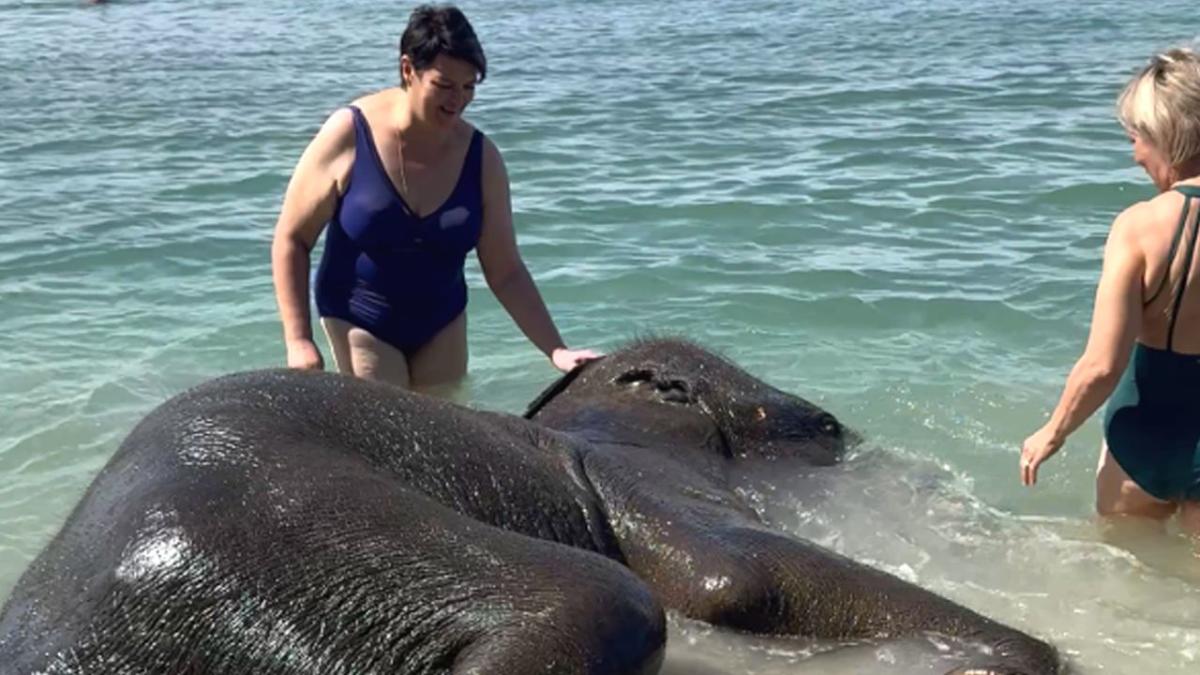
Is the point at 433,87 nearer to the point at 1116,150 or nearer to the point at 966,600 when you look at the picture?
the point at 966,600

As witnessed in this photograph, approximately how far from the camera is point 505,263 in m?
6.64

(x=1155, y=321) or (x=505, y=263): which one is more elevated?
(x=1155, y=321)

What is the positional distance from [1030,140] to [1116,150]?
0.77 metres

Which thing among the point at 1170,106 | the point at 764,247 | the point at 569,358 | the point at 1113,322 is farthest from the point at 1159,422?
the point at 764,247

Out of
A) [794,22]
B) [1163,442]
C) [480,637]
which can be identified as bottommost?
[794,22]

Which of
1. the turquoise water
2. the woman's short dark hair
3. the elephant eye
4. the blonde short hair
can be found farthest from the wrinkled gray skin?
the woman's short dark hair

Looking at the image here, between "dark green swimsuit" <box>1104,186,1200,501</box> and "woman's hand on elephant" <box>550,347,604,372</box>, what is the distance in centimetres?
178

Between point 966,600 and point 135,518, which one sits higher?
point 135,518

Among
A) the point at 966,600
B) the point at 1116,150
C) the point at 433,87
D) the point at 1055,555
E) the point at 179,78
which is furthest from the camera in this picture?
the point at 179,78

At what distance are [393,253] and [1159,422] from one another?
2.85 metres

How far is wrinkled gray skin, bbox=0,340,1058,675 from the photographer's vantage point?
3.22m

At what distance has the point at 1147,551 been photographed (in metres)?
5.60

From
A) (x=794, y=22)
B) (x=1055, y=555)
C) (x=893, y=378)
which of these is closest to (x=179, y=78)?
(x=794, y=22)

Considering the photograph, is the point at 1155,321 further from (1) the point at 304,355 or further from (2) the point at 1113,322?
(1) the point at 304,355
